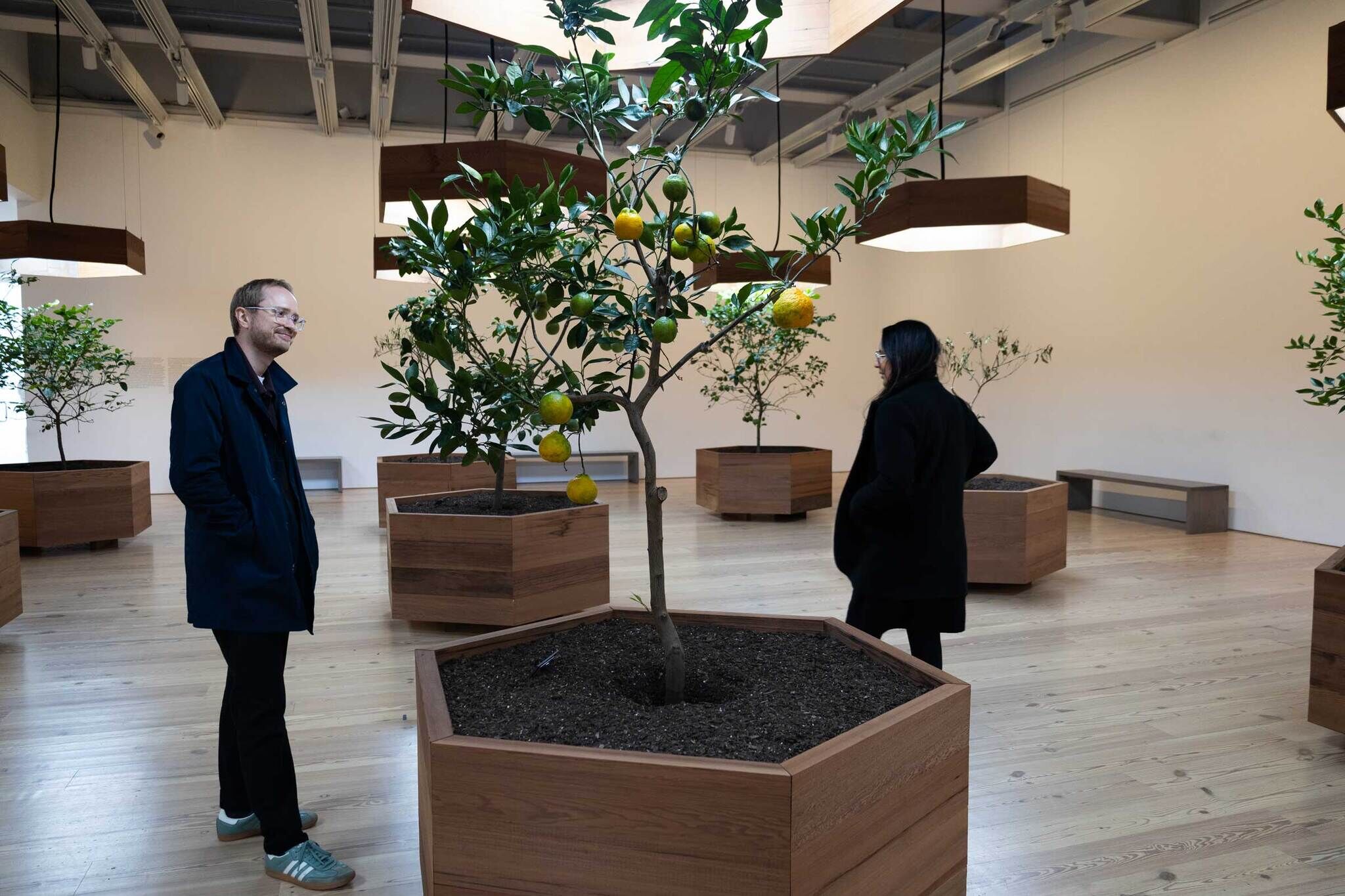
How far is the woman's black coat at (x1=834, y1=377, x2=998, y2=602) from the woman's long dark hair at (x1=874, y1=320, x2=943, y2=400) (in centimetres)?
3

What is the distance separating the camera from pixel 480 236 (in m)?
1.50

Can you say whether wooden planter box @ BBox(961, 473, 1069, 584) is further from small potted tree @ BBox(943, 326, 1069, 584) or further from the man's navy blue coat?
the man's navy blue coat

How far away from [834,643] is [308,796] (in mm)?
1688

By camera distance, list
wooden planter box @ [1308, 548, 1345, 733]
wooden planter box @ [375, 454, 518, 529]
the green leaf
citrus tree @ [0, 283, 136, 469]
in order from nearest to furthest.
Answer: the green leaf, wooden planter box @ [1308, 548, 1345, 733], citrus tree @ [0, 283, 136, 469], wooden planter box @ [375, 454, 518, 529]

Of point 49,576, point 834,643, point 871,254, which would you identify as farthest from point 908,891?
point 871,254

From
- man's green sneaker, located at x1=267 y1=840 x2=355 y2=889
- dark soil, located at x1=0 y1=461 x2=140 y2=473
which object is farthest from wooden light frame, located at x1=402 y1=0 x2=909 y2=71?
dark soil, located at x1=0 y1=461 x2=140 y2=473

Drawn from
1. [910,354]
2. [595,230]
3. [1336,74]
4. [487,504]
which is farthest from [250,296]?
[1336,74]

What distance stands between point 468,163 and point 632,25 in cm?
166

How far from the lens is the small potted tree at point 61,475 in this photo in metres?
6.30

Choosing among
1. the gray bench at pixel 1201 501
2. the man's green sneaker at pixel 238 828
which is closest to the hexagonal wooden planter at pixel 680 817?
the man's green sneaker at pixel 238 828

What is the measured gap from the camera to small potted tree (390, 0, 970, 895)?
1465 millimetres

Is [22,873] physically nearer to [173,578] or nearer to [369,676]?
[369,676]

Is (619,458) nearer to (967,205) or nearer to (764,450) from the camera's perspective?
(764,450)

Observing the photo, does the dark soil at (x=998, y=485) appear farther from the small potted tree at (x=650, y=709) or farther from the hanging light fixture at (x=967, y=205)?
the small potted tree at (x=650, y=709)
